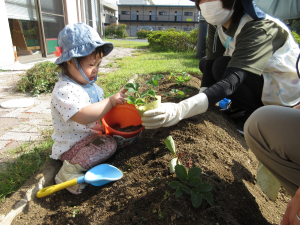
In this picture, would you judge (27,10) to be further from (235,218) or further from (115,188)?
(235,218)

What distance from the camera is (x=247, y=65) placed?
1.55 m

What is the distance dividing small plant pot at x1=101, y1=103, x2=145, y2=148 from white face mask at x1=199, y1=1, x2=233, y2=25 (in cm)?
106

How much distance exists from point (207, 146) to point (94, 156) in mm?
842

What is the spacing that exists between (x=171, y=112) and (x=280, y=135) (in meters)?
0.69

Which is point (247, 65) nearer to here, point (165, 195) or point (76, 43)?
point (165, 195)

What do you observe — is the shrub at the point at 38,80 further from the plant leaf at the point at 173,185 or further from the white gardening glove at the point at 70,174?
the plant leaf at the point at 173,185

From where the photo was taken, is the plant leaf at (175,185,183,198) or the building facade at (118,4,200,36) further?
the building facade at (118,4,200,36)

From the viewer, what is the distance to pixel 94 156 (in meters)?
1.54

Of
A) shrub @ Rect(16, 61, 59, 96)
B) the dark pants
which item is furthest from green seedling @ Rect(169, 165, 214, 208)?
shrub @ Rect(16, 61, 59, 96)

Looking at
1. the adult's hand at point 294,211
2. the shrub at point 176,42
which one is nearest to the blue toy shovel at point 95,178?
the adult's hand at point 294,211

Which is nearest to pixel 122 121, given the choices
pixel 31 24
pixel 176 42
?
pixel 31 24

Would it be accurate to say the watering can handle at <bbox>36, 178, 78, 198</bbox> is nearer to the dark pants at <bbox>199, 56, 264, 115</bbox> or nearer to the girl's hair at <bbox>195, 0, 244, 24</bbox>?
the dark pants at <bbox>199, 56, 264, 115</bbox>

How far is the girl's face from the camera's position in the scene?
1.54 metres

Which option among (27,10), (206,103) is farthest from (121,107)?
(27,10)
